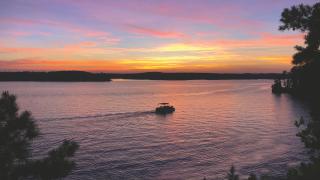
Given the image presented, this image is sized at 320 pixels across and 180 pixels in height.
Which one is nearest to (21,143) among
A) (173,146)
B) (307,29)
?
(307,29)

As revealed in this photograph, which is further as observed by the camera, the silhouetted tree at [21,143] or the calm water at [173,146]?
the calm water at [173,146]

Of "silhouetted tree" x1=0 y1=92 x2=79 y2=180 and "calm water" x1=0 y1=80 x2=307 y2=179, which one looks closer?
"silhouetted tree" x1=0 y1=92 x2=79 y2=180

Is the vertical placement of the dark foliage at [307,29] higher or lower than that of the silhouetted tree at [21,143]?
higher

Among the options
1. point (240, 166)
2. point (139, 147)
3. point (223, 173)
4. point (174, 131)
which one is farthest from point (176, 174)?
point (174, 131)

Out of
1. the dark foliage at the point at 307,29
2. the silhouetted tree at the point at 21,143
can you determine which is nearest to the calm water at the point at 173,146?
the silhouetted tree at the point at 21,143

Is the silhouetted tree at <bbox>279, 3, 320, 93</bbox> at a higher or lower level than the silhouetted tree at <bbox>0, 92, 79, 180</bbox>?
higher

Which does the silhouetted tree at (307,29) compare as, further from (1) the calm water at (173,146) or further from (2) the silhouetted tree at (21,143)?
(1) the calm water at (173,146)

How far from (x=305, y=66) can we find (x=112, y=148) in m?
Result: 52.1

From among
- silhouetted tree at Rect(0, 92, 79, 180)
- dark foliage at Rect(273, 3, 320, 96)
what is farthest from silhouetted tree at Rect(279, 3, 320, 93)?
silhouetted tree at Rect(0, 92, 79, 180)

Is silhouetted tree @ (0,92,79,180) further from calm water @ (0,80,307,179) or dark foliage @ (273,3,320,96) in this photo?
calm water @ (0,80,307,179)

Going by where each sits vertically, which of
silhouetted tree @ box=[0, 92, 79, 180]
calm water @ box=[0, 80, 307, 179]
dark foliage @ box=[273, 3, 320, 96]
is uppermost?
dark foliage @ box=[273, 3, 320, 96]

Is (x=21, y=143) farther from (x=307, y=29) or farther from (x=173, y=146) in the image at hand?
(x=173, y=146)

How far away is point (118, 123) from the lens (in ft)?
305

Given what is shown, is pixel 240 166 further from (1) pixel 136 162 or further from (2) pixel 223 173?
(1) pixel 136 162
